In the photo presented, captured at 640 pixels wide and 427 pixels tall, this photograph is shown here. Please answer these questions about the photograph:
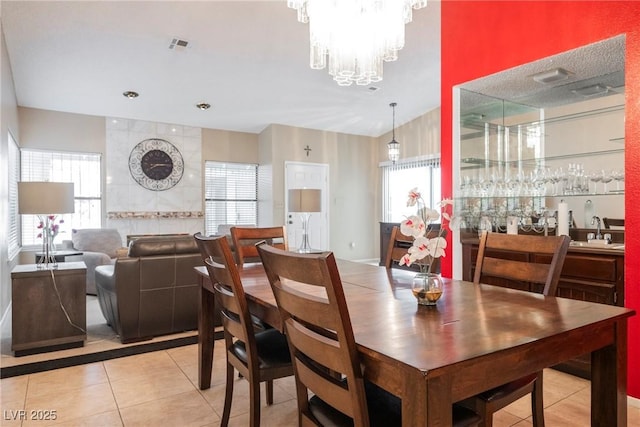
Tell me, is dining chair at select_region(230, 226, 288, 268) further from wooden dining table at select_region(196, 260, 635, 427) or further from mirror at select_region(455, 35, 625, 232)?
mirror at select_region(455, 35, 625, 232)

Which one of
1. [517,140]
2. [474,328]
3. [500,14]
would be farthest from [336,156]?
[474,328]

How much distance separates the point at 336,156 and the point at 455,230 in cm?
489

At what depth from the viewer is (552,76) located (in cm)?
299

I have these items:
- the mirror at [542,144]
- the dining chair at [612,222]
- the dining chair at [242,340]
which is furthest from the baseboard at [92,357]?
the dining chair at [612,222]

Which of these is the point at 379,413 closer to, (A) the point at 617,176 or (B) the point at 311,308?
(B) the point at 311,308

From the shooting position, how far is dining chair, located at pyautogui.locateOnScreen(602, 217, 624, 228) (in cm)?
301

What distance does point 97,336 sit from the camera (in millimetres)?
3521

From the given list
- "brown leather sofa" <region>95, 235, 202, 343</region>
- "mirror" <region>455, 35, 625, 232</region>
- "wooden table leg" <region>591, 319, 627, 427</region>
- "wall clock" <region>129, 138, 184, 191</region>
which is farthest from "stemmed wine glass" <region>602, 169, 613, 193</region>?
"wall clock" <region>129, 138, 184, 191</region>

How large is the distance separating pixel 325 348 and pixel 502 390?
762 millimetres

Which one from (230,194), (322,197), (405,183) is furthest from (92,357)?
(405,183)

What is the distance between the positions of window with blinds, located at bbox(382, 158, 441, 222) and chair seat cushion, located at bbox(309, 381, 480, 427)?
5751 millimetres

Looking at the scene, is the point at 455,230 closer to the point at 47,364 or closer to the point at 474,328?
the point at 474,328

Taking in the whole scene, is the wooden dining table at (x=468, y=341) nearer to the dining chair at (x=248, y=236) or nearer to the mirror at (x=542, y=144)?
the dining chair at (x=248, y=236)

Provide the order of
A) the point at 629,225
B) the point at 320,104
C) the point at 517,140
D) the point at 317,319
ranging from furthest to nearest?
the point at 320,104
the point at 517,140
the point at 629,225
the point at 317,319
